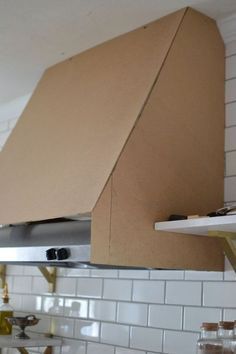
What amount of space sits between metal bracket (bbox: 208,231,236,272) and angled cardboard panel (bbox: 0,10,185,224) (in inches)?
15.2

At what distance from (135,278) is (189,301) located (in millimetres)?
318

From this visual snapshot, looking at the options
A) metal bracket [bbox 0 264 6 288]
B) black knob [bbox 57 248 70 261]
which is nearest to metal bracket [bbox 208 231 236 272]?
black knob [bbox 57 248 70 261]

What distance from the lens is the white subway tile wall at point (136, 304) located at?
200cm

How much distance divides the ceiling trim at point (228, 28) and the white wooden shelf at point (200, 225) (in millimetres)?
715

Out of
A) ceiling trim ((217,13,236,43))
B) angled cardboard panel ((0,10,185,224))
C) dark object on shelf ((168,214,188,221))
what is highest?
ceiling trim ((217,13,236,43))

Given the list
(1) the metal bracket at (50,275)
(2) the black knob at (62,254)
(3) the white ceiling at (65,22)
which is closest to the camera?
(2) the black knob at (62,254)

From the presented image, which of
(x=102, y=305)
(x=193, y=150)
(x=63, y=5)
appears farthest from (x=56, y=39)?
(x=102, y=305)

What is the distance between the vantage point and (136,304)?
7.46 feet

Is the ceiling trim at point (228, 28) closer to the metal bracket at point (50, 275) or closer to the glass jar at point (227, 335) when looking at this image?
the glass jar at point (227, 335)

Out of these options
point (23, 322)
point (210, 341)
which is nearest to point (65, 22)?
point (210, 341)

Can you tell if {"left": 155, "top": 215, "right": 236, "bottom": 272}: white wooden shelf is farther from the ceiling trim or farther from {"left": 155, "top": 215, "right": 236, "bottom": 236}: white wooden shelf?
the ceiling trim

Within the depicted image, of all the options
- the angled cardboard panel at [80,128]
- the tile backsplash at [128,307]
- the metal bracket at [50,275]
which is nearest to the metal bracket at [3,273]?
the tile backsplash at [128,307]

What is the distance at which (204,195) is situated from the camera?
196 cm

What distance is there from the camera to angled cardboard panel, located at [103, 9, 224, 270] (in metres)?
1.76
